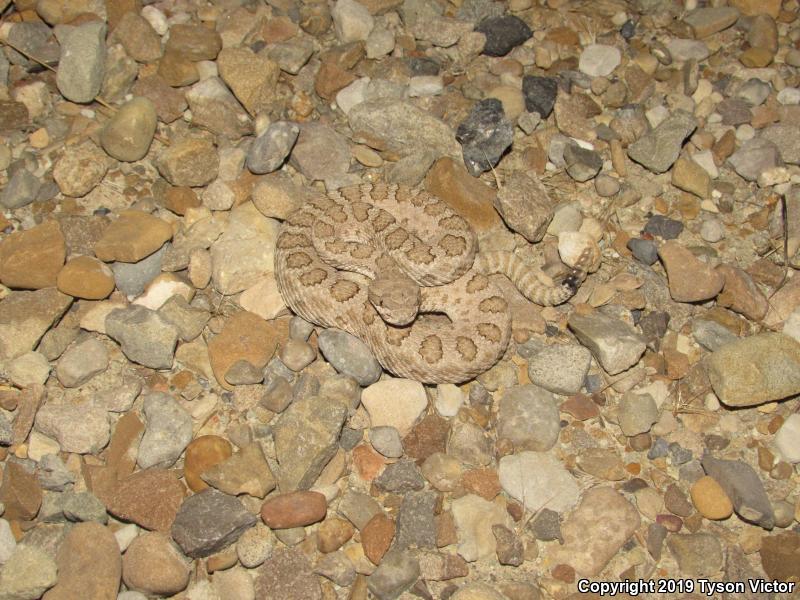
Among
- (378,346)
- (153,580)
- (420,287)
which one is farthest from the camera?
(420,287)

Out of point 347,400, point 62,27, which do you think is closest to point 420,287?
point 347,400

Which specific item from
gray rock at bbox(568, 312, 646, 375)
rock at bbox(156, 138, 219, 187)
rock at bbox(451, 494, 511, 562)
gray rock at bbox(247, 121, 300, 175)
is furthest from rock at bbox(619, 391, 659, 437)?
rock at bbox(156, 138, 219, 187)

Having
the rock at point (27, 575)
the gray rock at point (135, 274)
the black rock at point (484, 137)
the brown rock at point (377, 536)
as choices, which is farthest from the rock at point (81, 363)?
the black rock at point (484, 137)

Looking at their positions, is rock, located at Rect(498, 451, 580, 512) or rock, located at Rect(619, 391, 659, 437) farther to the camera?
rock, located at Rect(619, 391, 659, 437)

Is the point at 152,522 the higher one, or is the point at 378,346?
the point at 378,346

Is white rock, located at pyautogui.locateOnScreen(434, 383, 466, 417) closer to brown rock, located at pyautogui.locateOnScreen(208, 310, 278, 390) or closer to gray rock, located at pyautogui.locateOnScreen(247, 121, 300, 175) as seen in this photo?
brown rock, located at pyautogui.locateOnScreen(208, 310, 278, 390)

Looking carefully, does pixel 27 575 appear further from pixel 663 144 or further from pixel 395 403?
pixel 663 144

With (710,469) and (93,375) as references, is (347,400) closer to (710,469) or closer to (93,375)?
(93,375)

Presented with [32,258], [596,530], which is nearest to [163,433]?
[32,258]
